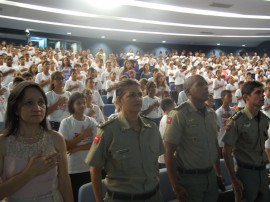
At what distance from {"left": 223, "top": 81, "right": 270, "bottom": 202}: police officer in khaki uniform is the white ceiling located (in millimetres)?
8159

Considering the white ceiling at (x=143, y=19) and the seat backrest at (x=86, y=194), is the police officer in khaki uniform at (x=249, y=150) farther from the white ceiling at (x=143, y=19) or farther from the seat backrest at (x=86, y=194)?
the white ceiling at (x=143, y=19)

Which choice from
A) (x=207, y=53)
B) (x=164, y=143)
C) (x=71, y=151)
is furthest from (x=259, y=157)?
(x=207, y=53)

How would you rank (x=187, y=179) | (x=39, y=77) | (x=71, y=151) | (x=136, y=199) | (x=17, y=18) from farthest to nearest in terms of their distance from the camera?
1. (x=17, y=18)
2. (x=39, y=77)
3. (x=71, y=151)
4. (x=187, y=179)
5. (x=136, y=199)

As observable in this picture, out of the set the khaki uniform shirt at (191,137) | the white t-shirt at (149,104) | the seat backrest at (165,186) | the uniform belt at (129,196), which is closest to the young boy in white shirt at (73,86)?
the white t-shirt at (149,104)

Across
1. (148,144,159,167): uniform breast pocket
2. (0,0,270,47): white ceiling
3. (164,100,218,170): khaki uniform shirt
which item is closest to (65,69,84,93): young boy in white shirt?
(164,100,218,170): khaki uniform shirt

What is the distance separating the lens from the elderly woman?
1523 millimetres

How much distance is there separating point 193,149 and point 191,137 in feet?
0.32

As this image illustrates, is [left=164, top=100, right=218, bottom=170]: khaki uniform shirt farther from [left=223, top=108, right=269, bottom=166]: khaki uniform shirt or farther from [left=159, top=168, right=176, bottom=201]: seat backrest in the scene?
[left=159, top=168, right=176, bottom=201]: seat backrest

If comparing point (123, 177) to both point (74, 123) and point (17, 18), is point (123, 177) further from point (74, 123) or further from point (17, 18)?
point (17, 18)

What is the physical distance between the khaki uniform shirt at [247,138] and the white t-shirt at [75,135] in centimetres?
135

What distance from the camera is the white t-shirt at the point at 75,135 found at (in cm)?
283

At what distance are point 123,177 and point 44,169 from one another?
53cm

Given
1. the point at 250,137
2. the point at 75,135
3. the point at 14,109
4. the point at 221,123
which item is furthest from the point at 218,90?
the point at 14,109

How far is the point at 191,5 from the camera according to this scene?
1075 cm
